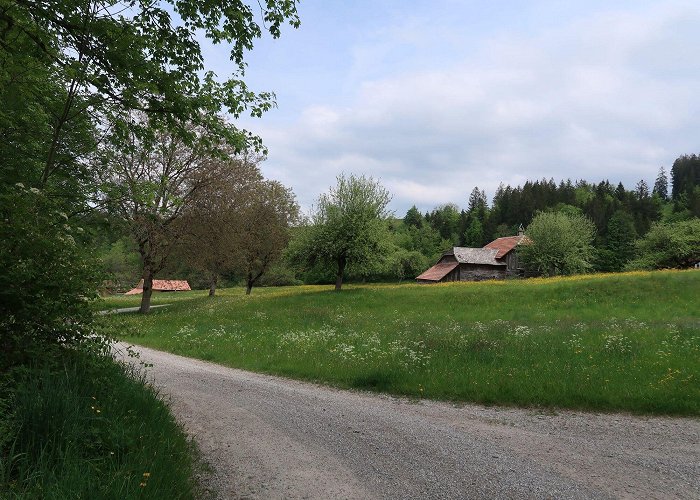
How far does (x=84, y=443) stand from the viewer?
4.32 m

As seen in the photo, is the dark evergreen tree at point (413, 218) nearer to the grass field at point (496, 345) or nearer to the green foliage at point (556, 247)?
the green foliage at point (556, 247)

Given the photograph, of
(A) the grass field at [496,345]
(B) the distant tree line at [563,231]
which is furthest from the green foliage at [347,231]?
(A) the grass field at [496,345]

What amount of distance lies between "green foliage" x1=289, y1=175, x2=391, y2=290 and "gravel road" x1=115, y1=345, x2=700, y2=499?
2476 centimetres

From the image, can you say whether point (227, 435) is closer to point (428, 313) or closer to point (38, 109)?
point (38, 109)

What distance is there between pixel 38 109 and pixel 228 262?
86.4 ft

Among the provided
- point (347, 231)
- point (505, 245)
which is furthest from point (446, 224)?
point (347, 231)

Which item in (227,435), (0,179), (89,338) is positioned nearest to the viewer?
(89,338)

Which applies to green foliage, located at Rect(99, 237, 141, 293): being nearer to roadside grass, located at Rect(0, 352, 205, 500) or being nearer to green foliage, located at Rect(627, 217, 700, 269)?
roadside grass, located at Rect(0, 352, 205, 500)

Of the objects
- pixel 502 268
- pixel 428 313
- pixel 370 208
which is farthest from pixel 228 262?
pixel 502 268

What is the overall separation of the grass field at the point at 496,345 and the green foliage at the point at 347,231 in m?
7.21

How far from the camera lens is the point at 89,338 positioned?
550 cm

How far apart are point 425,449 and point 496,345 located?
720cm

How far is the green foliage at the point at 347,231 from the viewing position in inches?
→ 1331

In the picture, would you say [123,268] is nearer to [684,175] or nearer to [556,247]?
[556,247]
